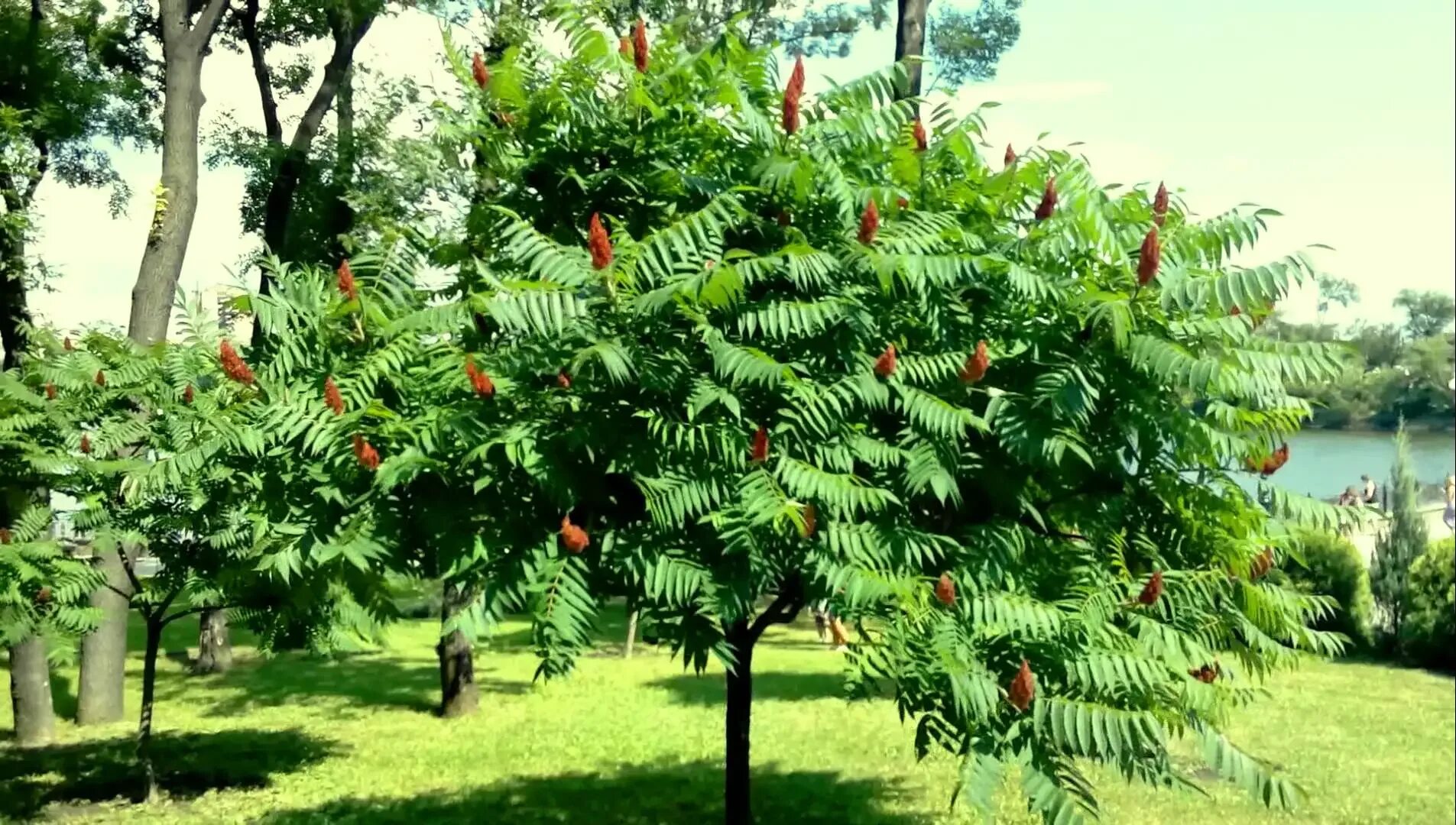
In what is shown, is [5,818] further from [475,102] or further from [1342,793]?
[1342,793]

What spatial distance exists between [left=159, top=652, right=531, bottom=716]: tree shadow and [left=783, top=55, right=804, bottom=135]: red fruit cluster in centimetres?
1061

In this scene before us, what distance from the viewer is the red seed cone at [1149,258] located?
15.4ft

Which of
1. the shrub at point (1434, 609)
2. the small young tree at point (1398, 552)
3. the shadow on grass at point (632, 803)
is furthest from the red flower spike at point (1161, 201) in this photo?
the small young tree at point (1398, 552)

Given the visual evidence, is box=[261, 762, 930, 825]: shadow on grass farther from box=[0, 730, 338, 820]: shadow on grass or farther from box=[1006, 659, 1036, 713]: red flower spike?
box=[1006, 659, 1036, 713]: red flower spike

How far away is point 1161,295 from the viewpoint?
4.88 metres

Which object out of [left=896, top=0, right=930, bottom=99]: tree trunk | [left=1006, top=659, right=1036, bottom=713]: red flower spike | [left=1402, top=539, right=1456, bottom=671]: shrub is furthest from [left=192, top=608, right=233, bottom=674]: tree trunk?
[left=1402, top=539, right=1456, bottom=671]: shrub

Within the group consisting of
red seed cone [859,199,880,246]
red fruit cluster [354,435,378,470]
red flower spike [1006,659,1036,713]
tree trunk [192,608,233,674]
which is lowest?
tree trunk [192,608,233,674]

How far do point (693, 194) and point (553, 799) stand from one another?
590 cm

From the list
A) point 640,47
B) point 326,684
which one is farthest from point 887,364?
point 326,684

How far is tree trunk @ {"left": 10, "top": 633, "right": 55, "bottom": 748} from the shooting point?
12.1 metres

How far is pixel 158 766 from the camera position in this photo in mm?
11141

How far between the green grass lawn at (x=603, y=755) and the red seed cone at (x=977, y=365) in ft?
13.0

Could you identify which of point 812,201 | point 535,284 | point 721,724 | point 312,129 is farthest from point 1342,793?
point 312,129

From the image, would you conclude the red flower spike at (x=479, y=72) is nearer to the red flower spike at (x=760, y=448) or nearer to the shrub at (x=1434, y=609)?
the red flower spike at (x=760, y=448)
